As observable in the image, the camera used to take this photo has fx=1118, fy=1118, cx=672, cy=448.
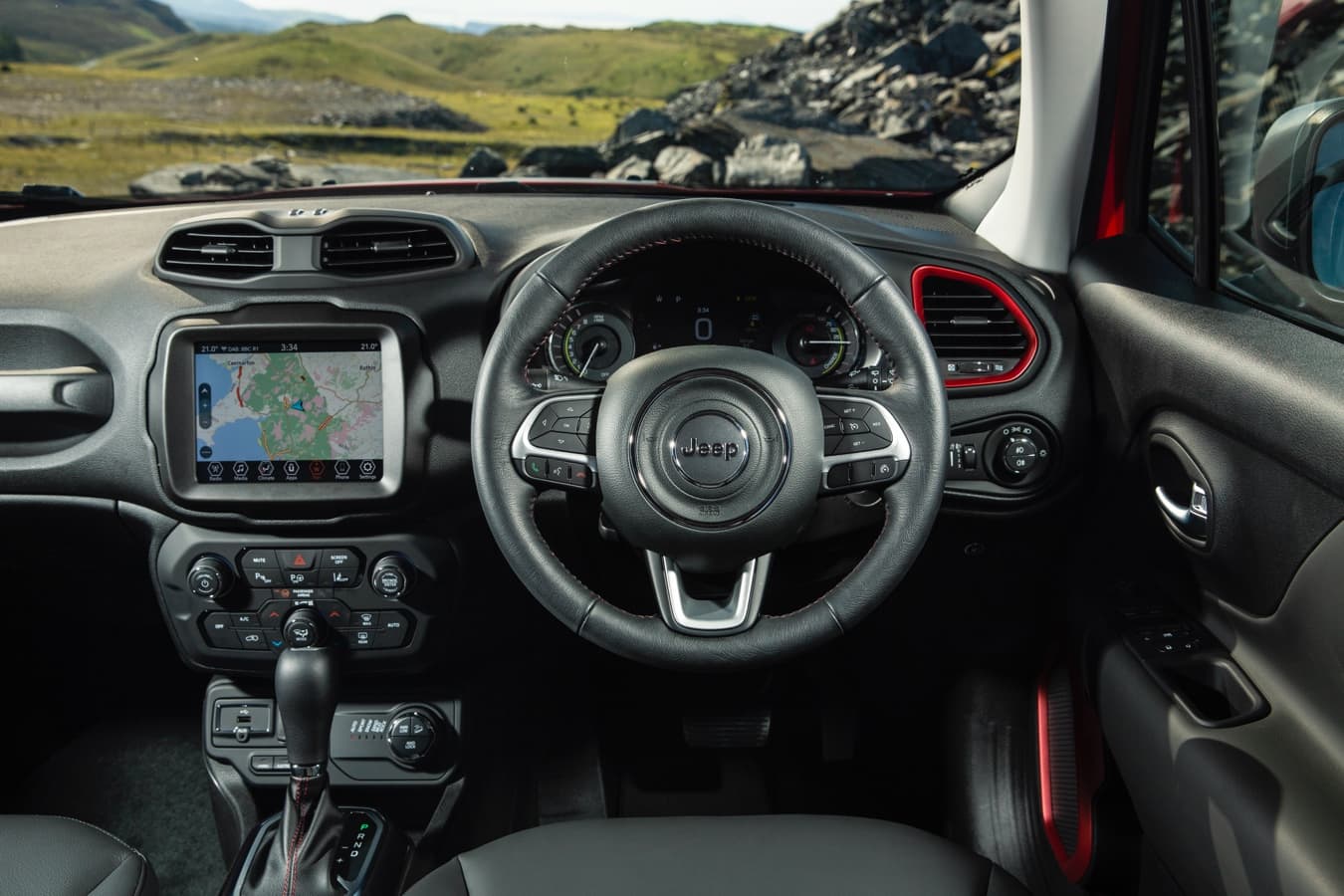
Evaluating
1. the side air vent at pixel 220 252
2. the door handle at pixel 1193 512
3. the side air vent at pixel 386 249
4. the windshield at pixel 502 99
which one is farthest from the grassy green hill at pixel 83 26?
the door handle at pixel 1193 512

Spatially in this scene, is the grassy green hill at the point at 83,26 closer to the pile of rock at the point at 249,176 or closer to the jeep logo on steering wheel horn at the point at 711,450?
the pile of rock at the point at 249,176

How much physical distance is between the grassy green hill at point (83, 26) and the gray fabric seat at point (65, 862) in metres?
1.42

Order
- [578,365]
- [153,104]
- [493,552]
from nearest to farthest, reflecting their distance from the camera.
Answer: [578,365], [493,552], [153,104]

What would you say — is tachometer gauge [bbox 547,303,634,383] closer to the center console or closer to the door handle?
the center console

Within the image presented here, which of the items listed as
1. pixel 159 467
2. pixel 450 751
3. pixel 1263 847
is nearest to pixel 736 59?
pixel 159 467

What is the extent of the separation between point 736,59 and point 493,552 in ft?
3.46

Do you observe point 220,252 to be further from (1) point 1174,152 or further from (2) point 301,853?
(1) point 1174,152

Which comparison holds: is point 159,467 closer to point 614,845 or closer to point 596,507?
point 596,507

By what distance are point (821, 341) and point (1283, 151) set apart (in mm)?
710

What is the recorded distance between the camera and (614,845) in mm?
1423

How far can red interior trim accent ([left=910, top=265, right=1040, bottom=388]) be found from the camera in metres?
1.90

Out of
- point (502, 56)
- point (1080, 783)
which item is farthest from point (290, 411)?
point (1080, 783)

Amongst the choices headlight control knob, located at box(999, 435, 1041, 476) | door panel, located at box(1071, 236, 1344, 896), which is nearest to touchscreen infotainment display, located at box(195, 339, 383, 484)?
headlight control knob, located at box(999, 435, 1041, 476)

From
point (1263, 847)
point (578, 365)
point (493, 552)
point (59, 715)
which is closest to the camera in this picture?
point (1263, 847)
